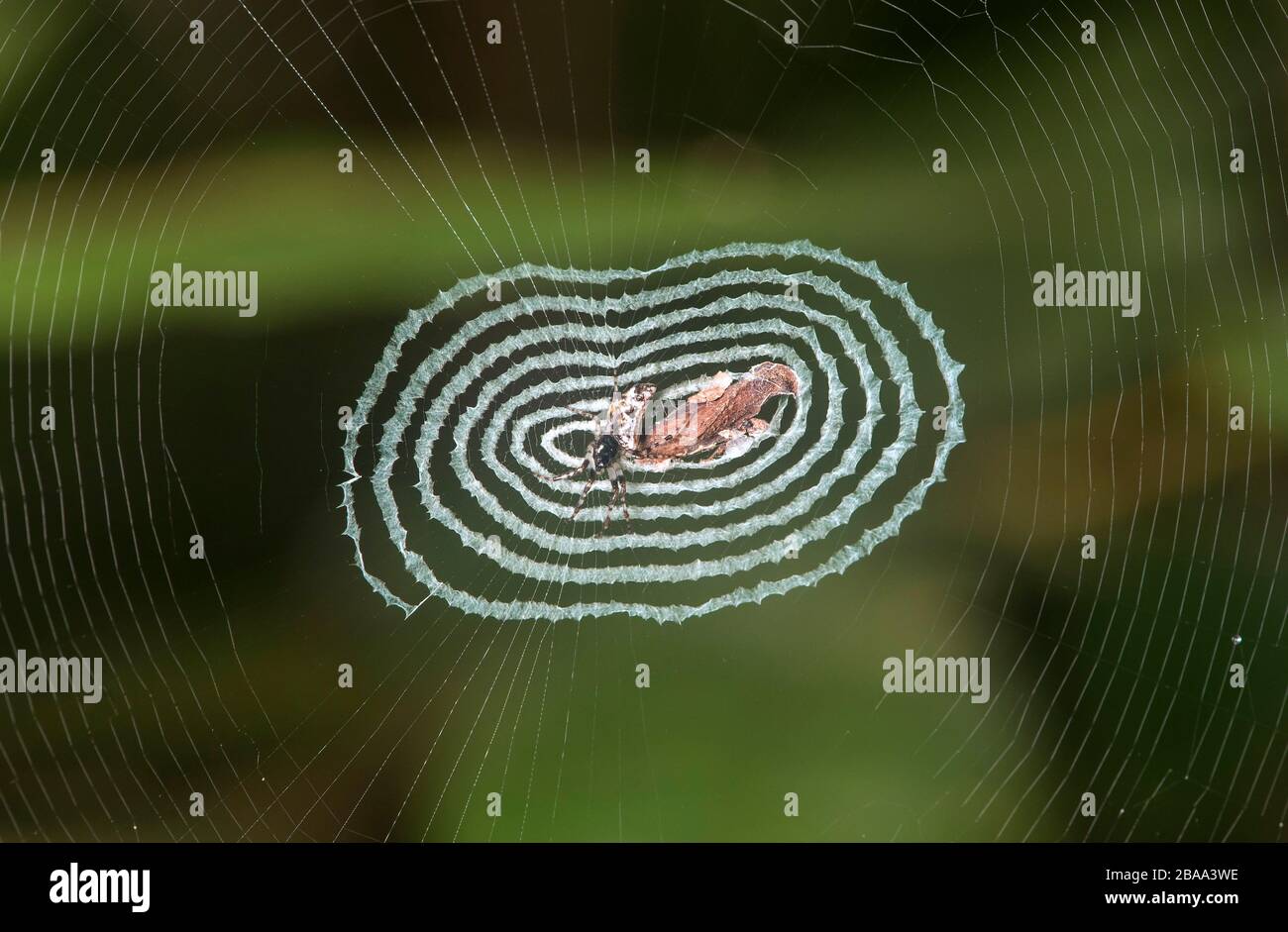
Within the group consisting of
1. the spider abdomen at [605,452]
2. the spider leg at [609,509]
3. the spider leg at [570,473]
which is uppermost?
the spider abdomen at [605,452]

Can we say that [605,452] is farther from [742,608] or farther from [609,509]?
[742,608]

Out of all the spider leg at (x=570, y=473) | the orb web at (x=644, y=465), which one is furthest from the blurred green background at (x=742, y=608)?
the spider leg at (x=570, y=473)

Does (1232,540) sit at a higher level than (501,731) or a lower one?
higher

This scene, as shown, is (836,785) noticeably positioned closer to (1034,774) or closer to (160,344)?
(1034,774)

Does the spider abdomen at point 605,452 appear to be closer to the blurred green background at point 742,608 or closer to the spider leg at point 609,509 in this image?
the spider leg at point 609,509

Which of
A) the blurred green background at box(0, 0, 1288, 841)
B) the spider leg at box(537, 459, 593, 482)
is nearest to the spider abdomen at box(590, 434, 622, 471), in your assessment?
the spider leg at box(537, 459, 593, 482)

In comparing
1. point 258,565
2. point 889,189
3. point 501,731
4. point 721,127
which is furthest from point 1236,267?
point 258,565
